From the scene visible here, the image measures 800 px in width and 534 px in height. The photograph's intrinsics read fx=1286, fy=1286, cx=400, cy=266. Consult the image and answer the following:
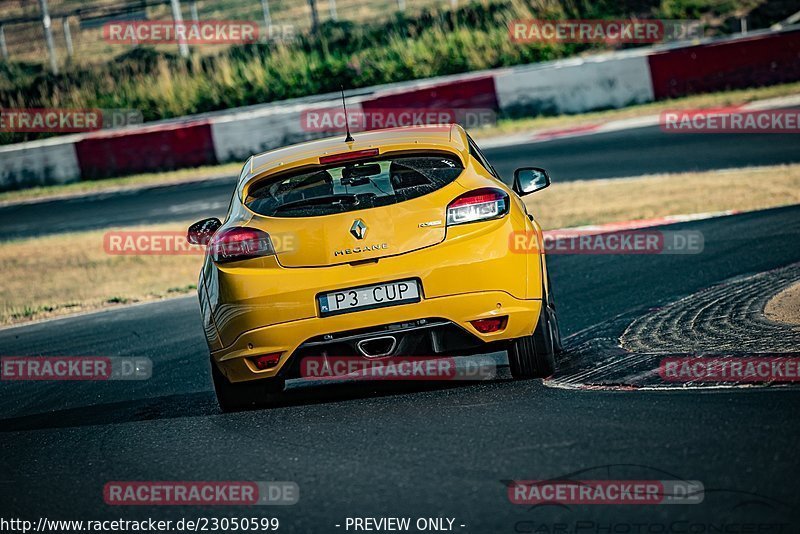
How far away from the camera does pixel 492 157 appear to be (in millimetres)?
20969

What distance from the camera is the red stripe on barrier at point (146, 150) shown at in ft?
84.4

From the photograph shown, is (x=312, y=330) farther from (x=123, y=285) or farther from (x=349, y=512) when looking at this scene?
(x=123, y=285)

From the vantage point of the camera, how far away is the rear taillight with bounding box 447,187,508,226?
6.52m

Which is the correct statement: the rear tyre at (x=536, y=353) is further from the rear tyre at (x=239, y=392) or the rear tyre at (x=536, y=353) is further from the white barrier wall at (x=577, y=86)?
the white barrier wall at (x=577, y=86)

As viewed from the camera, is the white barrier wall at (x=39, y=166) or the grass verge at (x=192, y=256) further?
the white barrier wall at (x=39, y=166)

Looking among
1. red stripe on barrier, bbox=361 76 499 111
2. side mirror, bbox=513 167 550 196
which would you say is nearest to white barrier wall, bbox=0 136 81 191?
red stripe on barrier, bbox=361 76 499 111

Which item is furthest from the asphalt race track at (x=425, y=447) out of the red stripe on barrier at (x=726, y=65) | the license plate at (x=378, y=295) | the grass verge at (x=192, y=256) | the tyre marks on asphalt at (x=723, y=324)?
the red stripe on barrier at (x=726, y=65)

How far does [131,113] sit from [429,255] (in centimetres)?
2632

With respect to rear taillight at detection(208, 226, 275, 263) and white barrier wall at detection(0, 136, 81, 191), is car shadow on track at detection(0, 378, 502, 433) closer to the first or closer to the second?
rear taillight at detection(208, 226, 275, 263)

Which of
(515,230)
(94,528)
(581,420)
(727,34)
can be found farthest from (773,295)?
(727,34)

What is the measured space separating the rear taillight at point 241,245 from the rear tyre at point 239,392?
62 cm

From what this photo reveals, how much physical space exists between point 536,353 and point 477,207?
0.83 meters

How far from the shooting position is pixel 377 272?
6395 millimetres

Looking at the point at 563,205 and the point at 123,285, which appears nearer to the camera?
the point at 123,285
